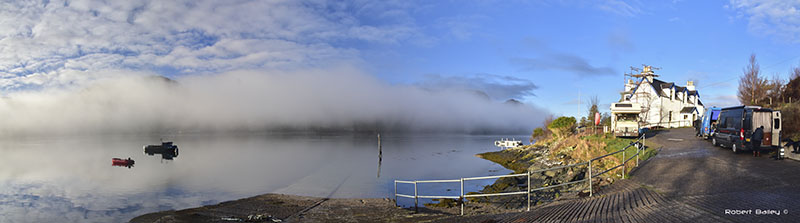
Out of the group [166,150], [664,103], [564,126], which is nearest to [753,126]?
[564,126]

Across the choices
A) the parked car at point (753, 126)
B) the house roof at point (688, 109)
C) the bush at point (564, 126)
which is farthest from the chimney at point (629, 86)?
the parked car at point (753, 126)

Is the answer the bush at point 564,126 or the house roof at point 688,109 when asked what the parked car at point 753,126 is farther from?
the house roof at point 688,109

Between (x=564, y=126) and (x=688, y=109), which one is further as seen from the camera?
(x=688, y=109)

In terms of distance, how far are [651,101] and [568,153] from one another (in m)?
25.6

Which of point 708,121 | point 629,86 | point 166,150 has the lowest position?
point 166,150

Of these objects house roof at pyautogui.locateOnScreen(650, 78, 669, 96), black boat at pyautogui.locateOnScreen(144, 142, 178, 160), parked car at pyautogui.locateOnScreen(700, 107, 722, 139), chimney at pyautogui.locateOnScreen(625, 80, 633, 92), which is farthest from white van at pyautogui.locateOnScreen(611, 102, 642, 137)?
black boat at pyautogui.locateOnScreen(144, 142, 178, 160)

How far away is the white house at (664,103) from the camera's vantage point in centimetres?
5022

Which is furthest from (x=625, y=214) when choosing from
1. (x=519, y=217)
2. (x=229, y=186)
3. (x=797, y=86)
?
(x=797, y=86)

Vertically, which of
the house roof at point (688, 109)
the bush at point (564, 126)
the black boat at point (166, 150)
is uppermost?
the house roof at point (688, 109)

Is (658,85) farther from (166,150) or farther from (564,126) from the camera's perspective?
(166,150)

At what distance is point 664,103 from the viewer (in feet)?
166

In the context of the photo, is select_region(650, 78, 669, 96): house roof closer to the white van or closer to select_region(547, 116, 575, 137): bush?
select_region(547, 116, 575, 137): bush

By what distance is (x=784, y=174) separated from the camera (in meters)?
11.5

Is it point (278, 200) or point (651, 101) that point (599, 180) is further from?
point (651, 101)
